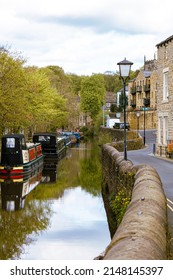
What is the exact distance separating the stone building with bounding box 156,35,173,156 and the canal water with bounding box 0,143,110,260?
17.8 feet

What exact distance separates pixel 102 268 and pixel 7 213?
18.7 meters

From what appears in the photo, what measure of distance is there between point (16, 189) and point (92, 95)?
7593 cm

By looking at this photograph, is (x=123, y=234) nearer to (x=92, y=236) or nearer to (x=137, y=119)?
(x=92, y=236)

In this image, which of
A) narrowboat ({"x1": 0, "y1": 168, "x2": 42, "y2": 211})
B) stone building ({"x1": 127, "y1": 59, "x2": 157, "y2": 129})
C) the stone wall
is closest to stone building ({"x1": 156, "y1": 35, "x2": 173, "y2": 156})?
narrowboat ({"x1": 0, "y1": 168, "x2": 42, "y2": 211})

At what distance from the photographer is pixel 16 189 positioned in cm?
3053

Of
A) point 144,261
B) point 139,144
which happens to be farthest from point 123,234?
point 139,144

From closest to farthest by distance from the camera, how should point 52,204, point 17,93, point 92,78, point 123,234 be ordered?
point 123,234
point 52,204
point 17,93
point 92,78

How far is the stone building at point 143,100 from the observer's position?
73125mm

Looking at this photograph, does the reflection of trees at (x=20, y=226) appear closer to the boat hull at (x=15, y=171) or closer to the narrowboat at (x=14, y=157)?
the boat hull at (x=15, y=171)

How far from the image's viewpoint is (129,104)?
94438 millimetres

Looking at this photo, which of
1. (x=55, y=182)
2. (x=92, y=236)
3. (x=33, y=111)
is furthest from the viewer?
(x=33, y=111)

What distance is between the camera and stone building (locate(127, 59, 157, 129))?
240 feet

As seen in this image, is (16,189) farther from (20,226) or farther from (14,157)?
(20,226)

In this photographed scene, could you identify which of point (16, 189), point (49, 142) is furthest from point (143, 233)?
point (49, 142)
